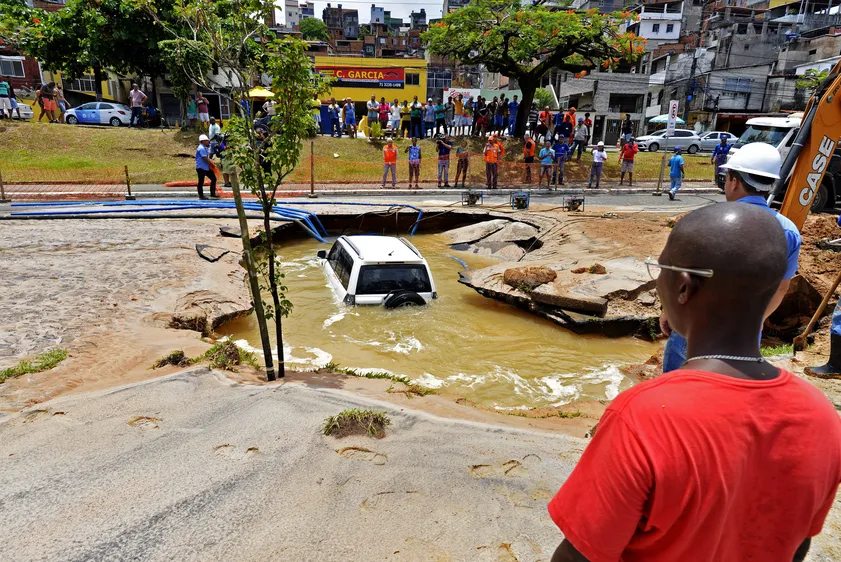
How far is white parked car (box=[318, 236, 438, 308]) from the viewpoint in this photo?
378 inches

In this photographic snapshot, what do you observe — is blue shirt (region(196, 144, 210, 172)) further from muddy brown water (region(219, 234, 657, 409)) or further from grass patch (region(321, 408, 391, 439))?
grass patch (region(321, 408, 391, 439))

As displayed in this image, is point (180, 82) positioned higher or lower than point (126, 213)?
higher

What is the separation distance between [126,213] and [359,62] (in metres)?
34.2

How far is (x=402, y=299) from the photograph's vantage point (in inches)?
381

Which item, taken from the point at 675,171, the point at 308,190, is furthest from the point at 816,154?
the point at 308,190

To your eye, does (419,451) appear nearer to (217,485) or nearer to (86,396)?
(217,485)

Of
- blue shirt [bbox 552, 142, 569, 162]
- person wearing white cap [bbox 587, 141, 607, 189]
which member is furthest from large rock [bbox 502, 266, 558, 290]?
person wearing white cap [bbox 587, 141, 607, 189]

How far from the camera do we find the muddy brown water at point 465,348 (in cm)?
761

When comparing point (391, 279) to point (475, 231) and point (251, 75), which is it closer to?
point (251, 75)

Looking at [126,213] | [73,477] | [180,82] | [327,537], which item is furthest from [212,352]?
[180,82]

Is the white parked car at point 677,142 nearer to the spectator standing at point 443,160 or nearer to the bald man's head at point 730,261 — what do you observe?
the spectator standing at point 443,160

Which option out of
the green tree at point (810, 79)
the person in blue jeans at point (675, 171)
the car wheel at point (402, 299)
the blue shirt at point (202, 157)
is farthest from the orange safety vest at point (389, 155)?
the green tree at point (810, 79)

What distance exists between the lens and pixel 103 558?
3016mm

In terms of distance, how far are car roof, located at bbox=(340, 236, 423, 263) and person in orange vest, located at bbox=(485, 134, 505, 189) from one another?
11.8 metres
